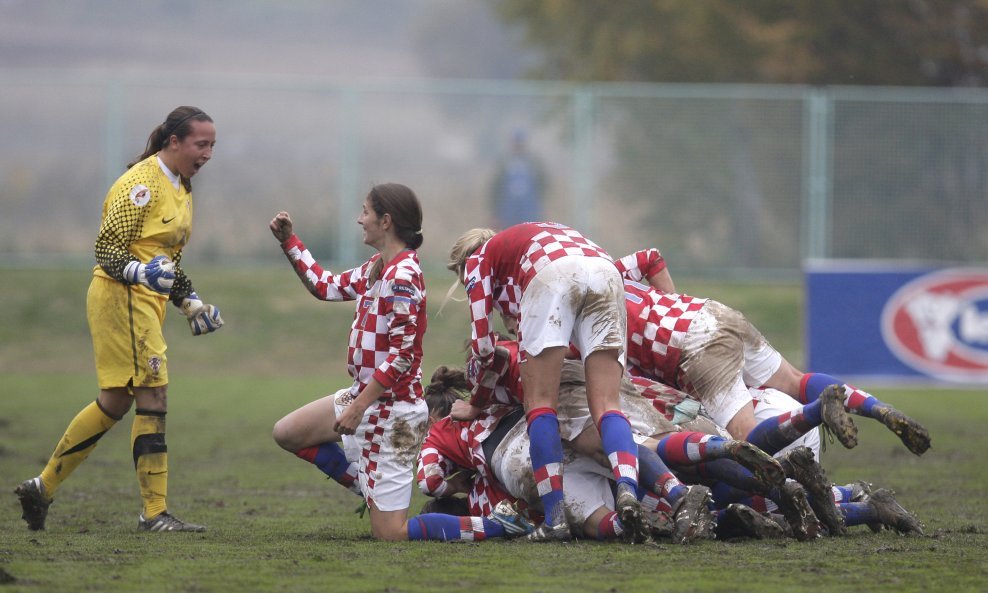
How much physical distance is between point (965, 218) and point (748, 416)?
42.0 feet

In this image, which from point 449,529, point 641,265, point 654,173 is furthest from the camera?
point 654,173

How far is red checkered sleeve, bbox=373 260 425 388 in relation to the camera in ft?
18.8

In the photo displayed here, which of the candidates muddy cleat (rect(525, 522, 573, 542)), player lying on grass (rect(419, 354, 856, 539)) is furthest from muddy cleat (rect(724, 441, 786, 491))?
muddy cleat (rect(525, 522, 573, 542))

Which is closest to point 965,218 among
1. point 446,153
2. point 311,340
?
point 446,153

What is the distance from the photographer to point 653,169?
1789 cm

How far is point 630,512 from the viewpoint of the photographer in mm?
5355

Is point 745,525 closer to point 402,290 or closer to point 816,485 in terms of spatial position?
point 816,485

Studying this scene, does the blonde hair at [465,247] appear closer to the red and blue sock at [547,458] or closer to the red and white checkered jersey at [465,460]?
the red and white checkered jersey at [465,460]

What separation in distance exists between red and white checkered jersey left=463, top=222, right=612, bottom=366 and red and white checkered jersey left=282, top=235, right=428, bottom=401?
25cm

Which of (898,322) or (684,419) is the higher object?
(898,322)

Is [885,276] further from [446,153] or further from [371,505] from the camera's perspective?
[371,505]

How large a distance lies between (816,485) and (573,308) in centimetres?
129

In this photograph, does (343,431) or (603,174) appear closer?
(343,431)

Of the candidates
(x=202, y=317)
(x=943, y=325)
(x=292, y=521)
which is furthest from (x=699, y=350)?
(x=943, y=325)
